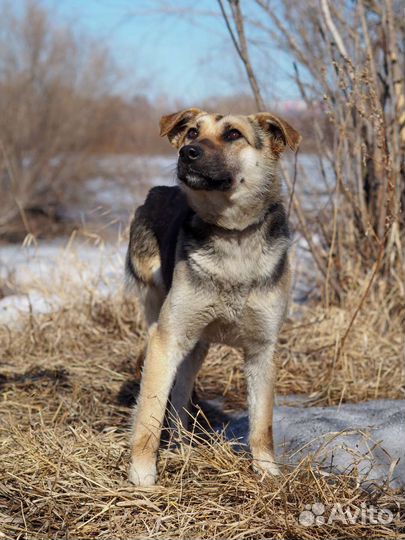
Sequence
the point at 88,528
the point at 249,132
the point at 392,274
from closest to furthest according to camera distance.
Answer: the point at 88,528 → the point at 249,132 → the point at 392,274

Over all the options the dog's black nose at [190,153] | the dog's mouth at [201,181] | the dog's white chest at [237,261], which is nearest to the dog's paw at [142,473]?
the dog's white chest at [237,261]

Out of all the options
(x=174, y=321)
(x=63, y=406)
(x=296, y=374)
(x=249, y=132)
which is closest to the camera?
(x=174, y=321)

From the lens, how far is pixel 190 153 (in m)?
3.39

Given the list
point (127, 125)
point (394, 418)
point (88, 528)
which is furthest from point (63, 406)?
point (127, 125)

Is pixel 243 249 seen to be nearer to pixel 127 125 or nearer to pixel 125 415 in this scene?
pixel 125 415

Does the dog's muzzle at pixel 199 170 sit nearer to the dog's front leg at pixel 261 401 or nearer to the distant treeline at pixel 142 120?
the dog's front leg at pixel 261 401

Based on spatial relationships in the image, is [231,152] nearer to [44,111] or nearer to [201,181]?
[201,181]

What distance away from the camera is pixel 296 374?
5227mm

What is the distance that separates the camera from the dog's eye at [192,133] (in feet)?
12.5

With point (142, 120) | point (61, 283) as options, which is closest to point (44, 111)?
point (142, 120)

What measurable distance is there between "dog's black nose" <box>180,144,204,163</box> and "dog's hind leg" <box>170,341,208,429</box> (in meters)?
1.25

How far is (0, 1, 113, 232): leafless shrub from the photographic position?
1330 centimetres

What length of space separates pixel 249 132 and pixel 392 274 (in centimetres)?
283

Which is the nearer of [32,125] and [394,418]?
[394,418]
